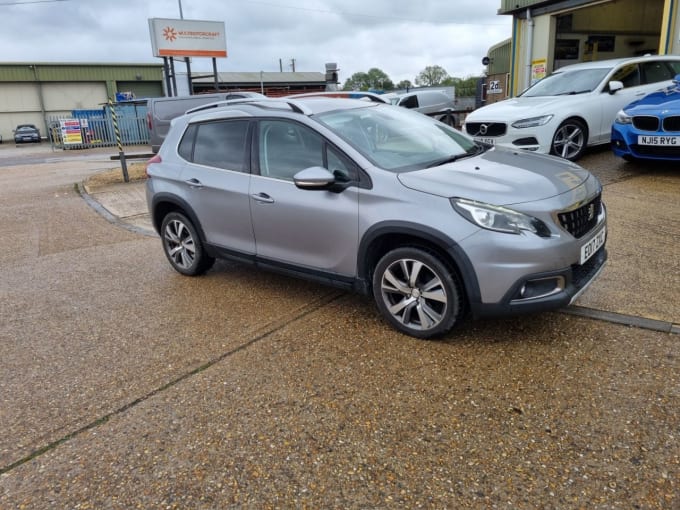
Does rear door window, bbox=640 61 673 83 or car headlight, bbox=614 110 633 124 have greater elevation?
rear door window, bbox=640 61 673 83

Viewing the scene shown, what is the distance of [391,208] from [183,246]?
2600 millimetres

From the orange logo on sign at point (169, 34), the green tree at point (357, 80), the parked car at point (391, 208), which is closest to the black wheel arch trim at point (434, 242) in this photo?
the parked car at point (391, 208)

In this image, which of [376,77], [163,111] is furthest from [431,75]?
[163,111]

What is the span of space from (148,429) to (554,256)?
8.32 ft

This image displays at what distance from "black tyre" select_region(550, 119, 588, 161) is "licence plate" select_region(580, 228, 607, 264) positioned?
15.4 feet

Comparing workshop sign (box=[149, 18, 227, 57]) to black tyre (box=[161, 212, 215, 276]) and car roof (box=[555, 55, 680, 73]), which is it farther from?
black tyre (box=[161, 212, 215, 276])

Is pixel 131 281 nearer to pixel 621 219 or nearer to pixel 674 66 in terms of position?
pixel 621 219

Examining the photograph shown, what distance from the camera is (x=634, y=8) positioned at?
18969 mm

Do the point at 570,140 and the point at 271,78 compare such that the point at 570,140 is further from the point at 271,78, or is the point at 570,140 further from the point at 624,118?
the point at 271,78

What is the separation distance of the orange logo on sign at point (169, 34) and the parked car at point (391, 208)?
23200 millimetres

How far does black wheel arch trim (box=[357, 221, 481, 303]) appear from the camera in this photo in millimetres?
3330

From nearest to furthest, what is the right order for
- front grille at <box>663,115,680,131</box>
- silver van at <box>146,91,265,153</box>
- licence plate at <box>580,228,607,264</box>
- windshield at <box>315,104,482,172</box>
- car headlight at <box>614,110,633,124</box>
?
licence plate at <box>580,228,607,264</box>
windshield at <box>315,104,482,172</box>
front grille at <box>663,115,680,131</box>
car headlight at <box>614,110,633,124</box>
silver van at <box>146,91,265,153</box>

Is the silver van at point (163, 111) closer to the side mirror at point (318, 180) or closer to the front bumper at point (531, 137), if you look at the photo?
the front bumper at point (531, 137)

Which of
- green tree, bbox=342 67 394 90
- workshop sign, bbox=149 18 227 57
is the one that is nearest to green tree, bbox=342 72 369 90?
green tree, bbox=342 67 394 90
